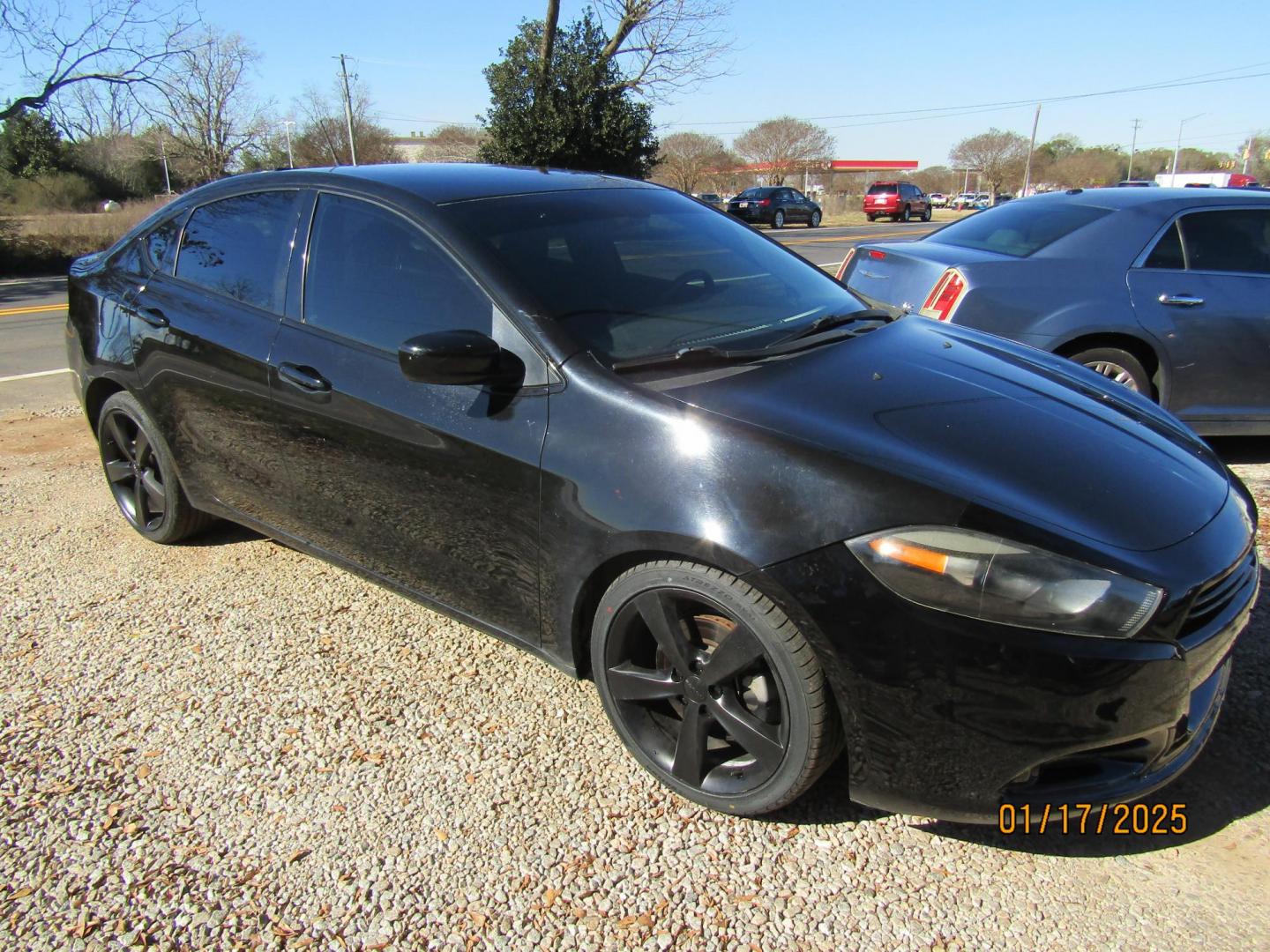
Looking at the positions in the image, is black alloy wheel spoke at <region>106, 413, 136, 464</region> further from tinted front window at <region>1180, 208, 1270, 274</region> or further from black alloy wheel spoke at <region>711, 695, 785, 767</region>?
tinted front window at <region>1180, 208, 1270, 274</region>

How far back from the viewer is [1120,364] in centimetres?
505

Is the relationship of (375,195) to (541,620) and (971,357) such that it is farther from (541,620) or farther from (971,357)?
(971,357)

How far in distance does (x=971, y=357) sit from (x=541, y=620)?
1614 millimetres

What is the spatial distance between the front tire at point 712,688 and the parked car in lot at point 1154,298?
309 centimetres

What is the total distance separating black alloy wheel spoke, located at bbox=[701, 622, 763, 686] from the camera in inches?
85.4

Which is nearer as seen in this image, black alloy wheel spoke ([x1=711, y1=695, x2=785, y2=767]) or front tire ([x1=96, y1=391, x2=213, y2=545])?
black alloy wheel spoke ([x1=711, y1=695, x2=785, y2=767])

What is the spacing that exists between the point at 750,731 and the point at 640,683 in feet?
1.08

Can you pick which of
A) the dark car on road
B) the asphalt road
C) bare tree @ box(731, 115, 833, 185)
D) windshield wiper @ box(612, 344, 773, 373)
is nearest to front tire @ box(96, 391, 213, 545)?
windshield wiper @ box(612, 344, 773, 373)

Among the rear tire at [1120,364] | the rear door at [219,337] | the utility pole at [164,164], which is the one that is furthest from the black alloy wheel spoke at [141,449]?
the utility pole at [164,164]

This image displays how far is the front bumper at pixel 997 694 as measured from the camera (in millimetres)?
1923

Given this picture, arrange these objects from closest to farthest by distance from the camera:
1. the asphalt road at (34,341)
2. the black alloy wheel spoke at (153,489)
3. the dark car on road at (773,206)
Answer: the black alloy wheel spoke at (153,489) → the asphalt road at (34,341) → the dark car on road at (773,206)

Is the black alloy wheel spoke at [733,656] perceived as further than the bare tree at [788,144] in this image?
No

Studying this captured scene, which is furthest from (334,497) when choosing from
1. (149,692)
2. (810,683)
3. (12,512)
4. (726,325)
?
(12,512)
